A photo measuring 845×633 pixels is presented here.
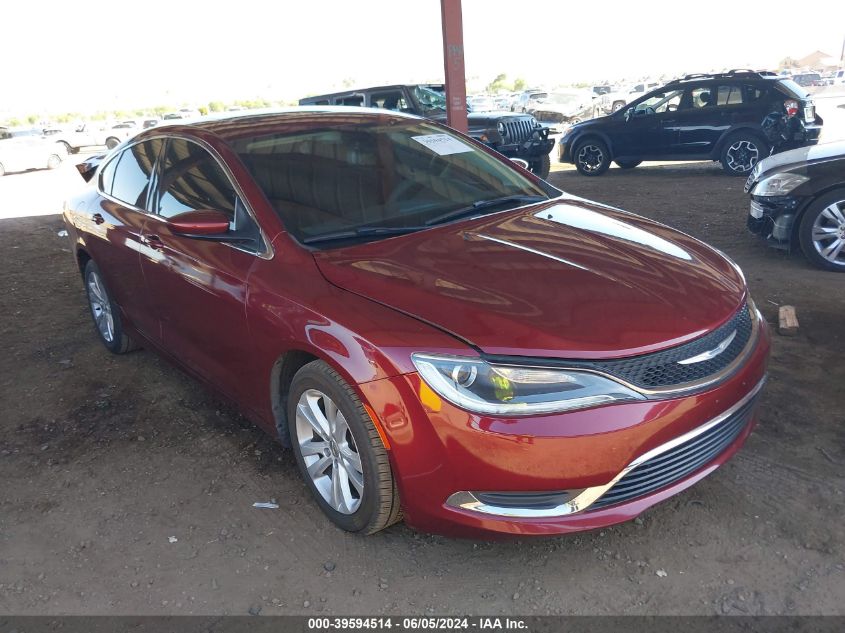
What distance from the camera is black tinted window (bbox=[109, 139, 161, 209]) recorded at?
12.6 ft

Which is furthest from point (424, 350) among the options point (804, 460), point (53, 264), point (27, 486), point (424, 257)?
point (53, 264)

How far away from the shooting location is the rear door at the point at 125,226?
379 cm

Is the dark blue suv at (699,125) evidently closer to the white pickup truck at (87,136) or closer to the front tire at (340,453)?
the front tire at (340,453)

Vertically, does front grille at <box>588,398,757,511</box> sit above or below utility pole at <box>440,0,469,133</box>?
below

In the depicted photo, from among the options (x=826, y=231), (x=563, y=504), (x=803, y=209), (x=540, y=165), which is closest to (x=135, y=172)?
(x=563, y=504)

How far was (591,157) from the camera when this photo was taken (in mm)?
12250

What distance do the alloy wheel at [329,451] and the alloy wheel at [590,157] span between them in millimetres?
10568

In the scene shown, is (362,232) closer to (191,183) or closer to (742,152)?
(191,183)

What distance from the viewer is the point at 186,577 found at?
2.56m

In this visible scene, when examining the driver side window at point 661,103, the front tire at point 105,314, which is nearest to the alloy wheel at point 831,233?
the front tire at point 105,314

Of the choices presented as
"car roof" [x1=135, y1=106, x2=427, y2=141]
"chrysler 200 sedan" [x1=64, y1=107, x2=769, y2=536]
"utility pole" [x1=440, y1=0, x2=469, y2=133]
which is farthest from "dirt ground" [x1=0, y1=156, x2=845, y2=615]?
"utility pole" [x1=440, y1=0, x2=469, y2=133]

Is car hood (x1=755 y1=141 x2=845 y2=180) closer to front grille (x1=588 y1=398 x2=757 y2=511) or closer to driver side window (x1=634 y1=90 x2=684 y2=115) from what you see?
front grille (x1=588 y1=398 x2=757 y2=511)

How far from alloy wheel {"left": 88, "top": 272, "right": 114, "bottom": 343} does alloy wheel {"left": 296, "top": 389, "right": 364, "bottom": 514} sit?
93.4 inches
